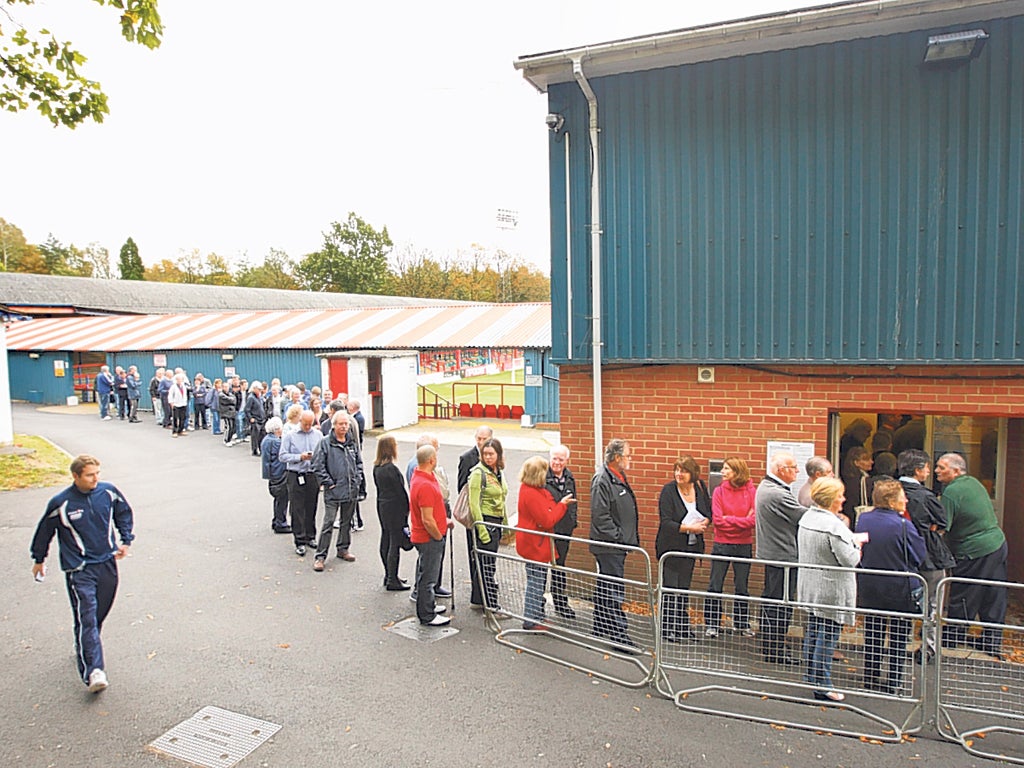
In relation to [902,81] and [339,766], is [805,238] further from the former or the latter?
[339,766]

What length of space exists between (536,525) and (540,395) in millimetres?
14066

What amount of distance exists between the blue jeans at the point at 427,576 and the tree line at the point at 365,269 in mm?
59394

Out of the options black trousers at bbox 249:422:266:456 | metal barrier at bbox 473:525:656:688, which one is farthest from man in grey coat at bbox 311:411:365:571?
black trousers at bbox 249:422:266:456

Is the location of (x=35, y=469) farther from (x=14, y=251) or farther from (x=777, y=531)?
(x=14, y=251)

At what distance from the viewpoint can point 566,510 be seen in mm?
6102

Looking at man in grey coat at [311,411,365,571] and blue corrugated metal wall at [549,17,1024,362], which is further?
man in grey coat at [311,411,365,571]

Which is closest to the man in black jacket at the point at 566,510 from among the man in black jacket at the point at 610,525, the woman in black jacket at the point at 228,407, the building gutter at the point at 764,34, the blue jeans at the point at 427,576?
the man in black jacket at the point at 610,525

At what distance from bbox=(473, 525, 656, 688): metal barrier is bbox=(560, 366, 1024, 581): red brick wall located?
98 cm

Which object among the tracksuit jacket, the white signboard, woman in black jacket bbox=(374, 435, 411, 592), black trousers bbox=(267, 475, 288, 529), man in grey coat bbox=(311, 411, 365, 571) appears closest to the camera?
the tracksuit jacket

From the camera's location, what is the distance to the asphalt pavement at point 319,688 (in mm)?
4199

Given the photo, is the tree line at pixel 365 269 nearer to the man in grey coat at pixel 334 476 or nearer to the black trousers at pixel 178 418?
the black trousers at pixel 178 418

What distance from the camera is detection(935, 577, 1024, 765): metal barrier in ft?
14.0

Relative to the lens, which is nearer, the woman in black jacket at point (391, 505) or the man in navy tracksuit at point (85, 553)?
the man in navy tracksuit at point (85, 553)

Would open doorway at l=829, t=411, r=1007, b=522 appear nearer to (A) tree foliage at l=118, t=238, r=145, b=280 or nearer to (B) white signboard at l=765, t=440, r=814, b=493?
(B) white signboard at l=765, t=440, r=814, b=493
